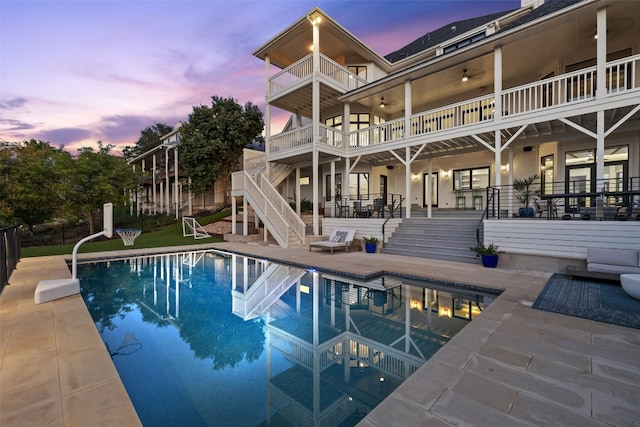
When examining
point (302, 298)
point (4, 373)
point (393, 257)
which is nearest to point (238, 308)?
point (302, 298)

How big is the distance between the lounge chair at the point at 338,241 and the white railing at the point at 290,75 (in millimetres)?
7638

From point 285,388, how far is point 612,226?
8520mm

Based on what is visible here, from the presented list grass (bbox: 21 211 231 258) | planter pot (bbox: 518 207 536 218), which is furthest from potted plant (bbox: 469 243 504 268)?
grass (bbox: 21 211 231 258)

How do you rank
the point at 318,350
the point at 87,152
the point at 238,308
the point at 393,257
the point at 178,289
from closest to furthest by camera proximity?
the point at 318,350 → the point at 238,308 → the point at 178,289 → the point at 393,257 → the point at 87,152

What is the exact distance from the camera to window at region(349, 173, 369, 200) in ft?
52.5

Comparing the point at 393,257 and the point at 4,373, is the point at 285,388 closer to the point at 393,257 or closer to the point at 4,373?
the point at 4,373

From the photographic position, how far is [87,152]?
1789 cm

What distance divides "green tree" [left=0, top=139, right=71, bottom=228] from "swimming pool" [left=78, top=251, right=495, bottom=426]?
12856 mm

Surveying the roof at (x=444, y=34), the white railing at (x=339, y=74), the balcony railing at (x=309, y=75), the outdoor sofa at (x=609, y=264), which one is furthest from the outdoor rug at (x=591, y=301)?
the roof at (x=444, y=34)

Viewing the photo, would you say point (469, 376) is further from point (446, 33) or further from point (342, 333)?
point (446, 33)

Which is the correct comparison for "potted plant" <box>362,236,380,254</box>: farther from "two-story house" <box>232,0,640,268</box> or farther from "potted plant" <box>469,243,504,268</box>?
"potted plant" <box>469,243,504,268</box>

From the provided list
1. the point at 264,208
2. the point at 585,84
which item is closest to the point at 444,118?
the point at 585,84

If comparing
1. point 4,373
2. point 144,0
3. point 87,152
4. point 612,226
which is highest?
point 144,0

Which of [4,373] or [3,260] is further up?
[3,260]
